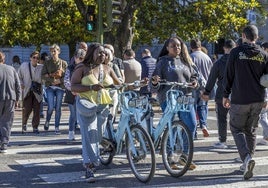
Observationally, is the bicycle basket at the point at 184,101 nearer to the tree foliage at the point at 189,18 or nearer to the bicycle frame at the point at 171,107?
the bicycle frame at the point at 171,107

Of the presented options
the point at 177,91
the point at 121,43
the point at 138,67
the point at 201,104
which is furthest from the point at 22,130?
the point at 121,43

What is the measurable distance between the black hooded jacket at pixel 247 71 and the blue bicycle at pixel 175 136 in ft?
2.08

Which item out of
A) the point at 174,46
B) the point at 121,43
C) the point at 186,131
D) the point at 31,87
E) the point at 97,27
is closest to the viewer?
the point at 186,131

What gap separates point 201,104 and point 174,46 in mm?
3800

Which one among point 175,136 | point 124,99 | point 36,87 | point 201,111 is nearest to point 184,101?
point 175,136

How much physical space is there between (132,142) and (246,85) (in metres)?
1.63

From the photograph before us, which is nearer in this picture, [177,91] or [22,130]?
[177,91]

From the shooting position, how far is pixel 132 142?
723 centimetres

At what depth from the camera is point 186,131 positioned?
715 centimetres

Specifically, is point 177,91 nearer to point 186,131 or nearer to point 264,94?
point 186,131

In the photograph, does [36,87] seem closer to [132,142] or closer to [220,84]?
[220,84]

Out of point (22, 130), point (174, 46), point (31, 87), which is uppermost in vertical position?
point (174, 46)

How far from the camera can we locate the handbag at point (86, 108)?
23.5ft

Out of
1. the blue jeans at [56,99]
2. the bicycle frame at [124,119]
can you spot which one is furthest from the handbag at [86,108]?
the blue jeans at [56,99]
